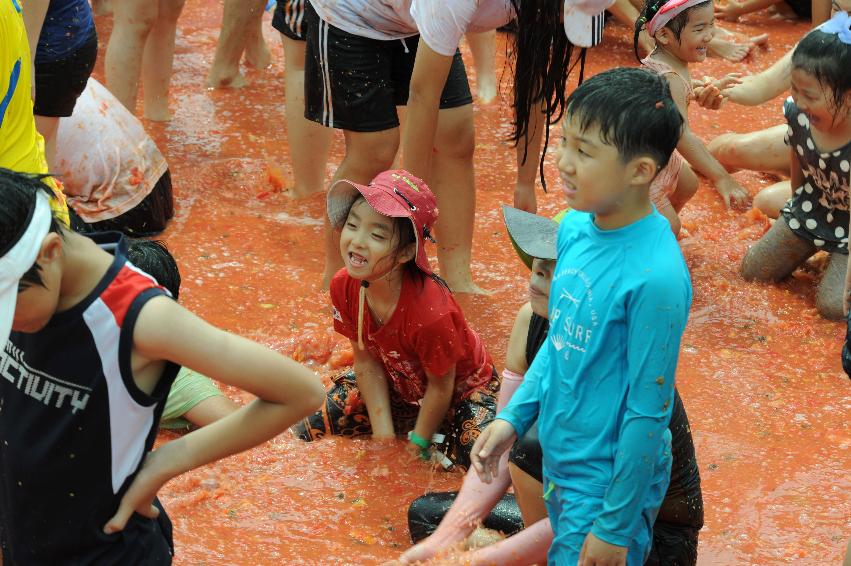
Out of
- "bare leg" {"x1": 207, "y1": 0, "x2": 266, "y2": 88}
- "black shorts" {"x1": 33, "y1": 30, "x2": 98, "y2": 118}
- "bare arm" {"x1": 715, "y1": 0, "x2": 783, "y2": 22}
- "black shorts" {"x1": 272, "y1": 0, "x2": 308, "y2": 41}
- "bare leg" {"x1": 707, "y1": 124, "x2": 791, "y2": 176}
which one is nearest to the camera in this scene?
"black shorts" {"x1": 33, "y1": 30, "x2": 98, "y2": 118}

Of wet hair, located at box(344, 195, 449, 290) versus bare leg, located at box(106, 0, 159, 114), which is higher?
wet hair, located at box(344, 195, 449, 290)

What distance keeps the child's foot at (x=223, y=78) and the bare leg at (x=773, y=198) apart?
9.57 feet

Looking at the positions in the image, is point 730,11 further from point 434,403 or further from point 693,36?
point 434,403

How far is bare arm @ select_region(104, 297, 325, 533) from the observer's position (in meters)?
1.80

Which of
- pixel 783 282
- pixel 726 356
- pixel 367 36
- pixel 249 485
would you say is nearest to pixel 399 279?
pixel 249 485

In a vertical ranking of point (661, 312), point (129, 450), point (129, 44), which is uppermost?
point (661, 312)

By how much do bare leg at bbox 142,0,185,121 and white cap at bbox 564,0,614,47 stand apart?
270 cm

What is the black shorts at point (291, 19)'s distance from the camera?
16.3ft

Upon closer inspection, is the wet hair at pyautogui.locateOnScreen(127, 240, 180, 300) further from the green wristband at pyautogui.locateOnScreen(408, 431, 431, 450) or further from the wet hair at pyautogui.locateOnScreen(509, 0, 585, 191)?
the wet hair at pyautogui.locateOnScreen(509, 0, 585, 191)

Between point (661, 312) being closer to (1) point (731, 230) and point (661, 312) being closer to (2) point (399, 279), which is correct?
(2) point (399, 279)

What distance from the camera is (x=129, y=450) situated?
1925 millimetres

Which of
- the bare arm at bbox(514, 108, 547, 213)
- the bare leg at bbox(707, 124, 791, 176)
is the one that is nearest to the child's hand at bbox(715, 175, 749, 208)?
the bare leg at bbox(707, 124, 791, 176)

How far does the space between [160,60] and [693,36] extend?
2739mm

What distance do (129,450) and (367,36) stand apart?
231 centimetres
